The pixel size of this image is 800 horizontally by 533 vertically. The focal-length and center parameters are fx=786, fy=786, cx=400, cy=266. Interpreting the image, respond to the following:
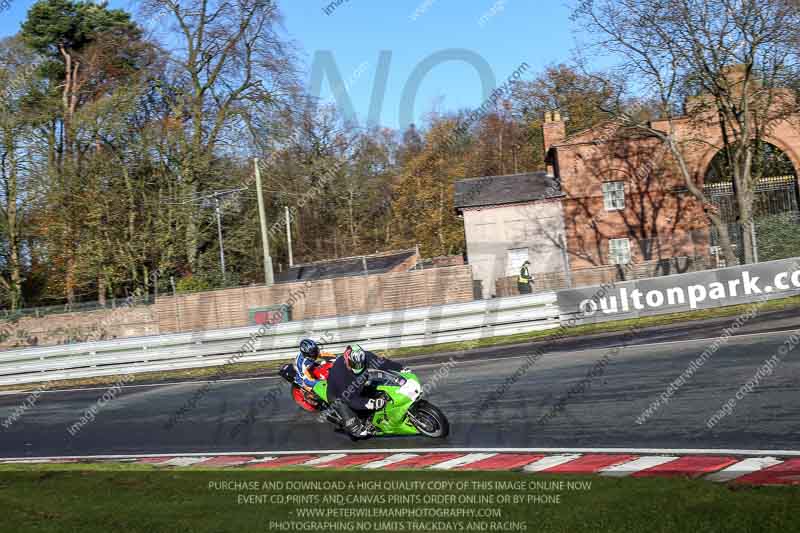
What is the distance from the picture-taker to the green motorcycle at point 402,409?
10.6 metres

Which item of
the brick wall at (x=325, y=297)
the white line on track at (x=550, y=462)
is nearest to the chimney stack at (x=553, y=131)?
the brick wall at (x=325, y=297)

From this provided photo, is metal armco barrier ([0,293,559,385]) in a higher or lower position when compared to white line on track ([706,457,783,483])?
higher

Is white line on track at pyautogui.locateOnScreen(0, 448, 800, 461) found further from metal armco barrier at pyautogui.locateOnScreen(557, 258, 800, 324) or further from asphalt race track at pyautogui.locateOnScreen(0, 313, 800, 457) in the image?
metal armco barrier at pyautogui.locateOnScreen(557, 258, 800, 324)

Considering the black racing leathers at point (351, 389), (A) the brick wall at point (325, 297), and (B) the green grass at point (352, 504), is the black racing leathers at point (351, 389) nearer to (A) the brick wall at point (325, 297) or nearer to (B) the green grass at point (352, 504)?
(B) the green grass at point (352, 504)

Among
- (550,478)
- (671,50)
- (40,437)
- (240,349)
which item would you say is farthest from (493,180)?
(550,478)

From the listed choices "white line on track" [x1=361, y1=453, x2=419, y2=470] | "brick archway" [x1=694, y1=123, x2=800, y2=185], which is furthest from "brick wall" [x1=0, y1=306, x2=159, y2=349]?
"brick archway" [x1=694, y1=123, x2=800, y2=185]

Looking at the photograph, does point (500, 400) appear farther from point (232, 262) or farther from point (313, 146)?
point (313, 146)

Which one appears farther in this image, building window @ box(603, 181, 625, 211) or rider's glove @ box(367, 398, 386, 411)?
building window @ box(603, 181, 625, 211)

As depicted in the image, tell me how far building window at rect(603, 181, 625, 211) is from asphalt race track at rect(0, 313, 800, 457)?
24282 millimetres

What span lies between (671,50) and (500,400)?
21935 mm

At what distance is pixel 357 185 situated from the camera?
61.0 m

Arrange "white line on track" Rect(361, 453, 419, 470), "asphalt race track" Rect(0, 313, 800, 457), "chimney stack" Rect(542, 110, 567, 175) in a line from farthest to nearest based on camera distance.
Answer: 1. "chimney stack" Rect(542, 110, 567, 175)
2. "asphalt race track" Rect(0, 313, 800, 457)
3. "white line on track" Rect(361, 453, 419, 470)

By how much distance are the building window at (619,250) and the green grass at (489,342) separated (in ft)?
68.2

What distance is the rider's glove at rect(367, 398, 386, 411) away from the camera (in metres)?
10.8
